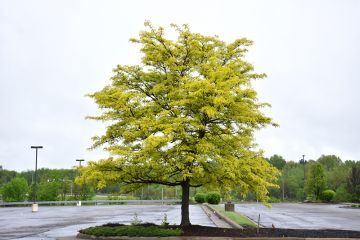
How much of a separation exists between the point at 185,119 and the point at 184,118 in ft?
0.45

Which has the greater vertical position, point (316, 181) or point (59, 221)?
point (316, 181)

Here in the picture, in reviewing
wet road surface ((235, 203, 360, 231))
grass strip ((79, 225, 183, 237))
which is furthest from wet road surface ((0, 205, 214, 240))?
wet road surface ((235, 203, 360, 231))

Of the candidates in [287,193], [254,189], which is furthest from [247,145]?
[287,193]

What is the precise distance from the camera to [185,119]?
58.3 feet

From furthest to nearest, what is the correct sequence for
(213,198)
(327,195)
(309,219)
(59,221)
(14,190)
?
(14,190) → (327,195) → (213,198) → (309,219) → (59,221)

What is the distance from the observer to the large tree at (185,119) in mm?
17609

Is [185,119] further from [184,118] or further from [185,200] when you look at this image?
[185,200]

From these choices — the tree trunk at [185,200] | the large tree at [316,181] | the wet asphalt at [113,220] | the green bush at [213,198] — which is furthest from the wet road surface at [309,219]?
the large tree at [316,181]

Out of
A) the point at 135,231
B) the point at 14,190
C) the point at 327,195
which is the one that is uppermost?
the point at 135,231

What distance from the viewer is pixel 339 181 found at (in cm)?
8581

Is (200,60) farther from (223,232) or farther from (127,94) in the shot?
(223,232)

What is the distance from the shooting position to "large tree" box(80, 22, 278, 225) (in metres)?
17.6

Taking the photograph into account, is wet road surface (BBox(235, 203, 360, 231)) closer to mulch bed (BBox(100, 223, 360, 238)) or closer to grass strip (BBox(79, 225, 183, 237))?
mulch bed (BBox(100, 223, 360, 238))

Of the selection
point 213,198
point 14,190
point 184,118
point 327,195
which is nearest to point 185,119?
point 184,118
